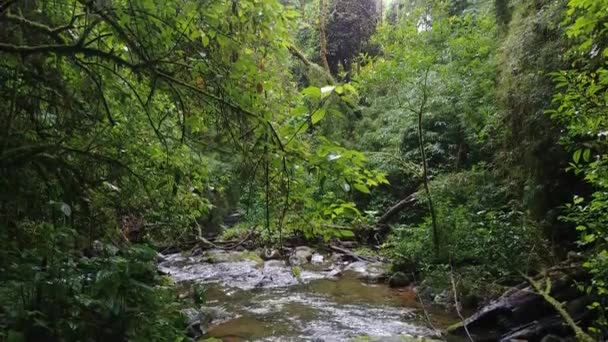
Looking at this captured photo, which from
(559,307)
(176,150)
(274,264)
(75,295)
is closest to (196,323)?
(176,150)

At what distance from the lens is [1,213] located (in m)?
3.40

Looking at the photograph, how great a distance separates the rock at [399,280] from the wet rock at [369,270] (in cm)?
42

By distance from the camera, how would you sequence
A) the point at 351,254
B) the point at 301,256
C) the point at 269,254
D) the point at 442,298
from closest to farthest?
1. the point at 442,298
2. the point at 351,254
3. the point at 301,256
4. the point at 269,254

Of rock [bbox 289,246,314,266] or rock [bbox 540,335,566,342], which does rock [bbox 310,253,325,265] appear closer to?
rock [bbox 289,246,314,266]

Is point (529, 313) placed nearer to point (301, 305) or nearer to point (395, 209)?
point (301, 305)

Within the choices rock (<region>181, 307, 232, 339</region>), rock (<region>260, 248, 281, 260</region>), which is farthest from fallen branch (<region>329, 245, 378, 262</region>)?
rock (<region>181, 307, 232, 339</region>)

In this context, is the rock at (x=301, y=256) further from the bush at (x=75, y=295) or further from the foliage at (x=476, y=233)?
the bush at (x=75, y=295)

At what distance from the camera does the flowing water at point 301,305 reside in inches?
239

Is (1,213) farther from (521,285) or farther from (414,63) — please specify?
(414,63)

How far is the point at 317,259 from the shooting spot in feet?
36.8

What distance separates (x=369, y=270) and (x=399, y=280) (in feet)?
3.94

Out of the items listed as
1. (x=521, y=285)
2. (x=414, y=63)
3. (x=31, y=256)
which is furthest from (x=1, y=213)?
(x=414, y=63)

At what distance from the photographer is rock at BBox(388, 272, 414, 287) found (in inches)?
338

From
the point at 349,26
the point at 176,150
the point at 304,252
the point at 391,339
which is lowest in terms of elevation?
the point at 391,339
